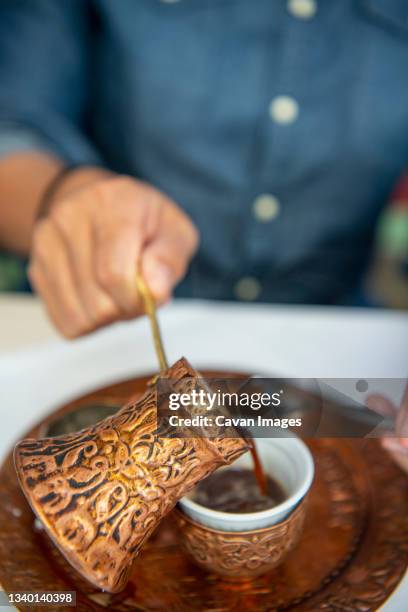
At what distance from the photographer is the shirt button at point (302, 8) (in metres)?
0.75

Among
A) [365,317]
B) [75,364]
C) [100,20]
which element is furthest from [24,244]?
[365,317]

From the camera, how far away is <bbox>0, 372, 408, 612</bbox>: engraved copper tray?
0.43 meters

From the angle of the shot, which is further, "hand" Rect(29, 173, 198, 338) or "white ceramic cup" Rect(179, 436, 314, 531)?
"hand" Rect(29, 173, 198, 338)

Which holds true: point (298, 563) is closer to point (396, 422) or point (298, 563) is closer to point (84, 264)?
point (396, 422)

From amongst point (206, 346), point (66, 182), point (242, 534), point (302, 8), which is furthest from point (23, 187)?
point (242, 534)

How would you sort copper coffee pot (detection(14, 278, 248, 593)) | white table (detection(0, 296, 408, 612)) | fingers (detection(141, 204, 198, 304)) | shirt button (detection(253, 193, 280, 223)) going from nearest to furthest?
copper coffee pot (detection(14, 278, 248, 593))
fingers (detection(141, 204, 198, 304))
white table (detection(0, 296, 408, 612))
shirt button (detection(253, 193, 280, 223))

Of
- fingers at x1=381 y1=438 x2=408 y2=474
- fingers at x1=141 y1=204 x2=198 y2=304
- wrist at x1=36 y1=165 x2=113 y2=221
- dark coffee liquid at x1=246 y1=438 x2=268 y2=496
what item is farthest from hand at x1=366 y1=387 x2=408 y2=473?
wrist at x1=36 y1=165 x2=113 y2=221

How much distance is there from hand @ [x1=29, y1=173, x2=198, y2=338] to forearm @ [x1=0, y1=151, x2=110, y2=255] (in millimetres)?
108

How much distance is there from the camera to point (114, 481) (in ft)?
1.30

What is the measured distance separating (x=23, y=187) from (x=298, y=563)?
59cm

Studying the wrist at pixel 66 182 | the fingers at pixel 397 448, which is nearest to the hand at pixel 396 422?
the fingers at pixel 397 448

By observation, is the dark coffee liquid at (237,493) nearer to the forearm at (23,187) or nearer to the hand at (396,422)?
the hand at (396,422)

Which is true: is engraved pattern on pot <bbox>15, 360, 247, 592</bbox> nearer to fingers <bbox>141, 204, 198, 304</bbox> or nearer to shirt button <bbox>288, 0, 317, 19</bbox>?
fingers <bbox>141, 204, 198, 304</bbox>

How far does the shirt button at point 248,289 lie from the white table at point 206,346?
0.11 metres
